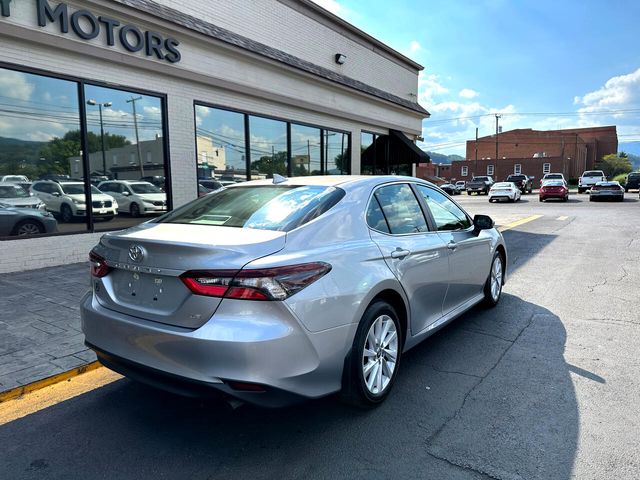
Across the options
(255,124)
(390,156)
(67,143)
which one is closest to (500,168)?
(390,156)

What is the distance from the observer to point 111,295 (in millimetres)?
2875

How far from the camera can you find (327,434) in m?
2.84

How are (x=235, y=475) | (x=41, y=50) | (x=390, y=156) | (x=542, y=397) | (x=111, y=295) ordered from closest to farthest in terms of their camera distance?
(x=235, y=475)
(x=111, y=295)
(x=542, y=397)
(x=41, y=50)
(x=390, y=156)

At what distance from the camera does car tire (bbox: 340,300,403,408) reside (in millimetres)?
2844

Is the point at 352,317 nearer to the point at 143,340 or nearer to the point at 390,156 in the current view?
the point at 143,340

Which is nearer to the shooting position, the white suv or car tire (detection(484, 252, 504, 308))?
car tire (detection(484, 252, 504, 308))

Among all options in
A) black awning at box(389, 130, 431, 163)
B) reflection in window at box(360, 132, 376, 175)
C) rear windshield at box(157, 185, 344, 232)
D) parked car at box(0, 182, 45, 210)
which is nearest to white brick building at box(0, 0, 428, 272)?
parked car at box(0, 182, 45, 210)

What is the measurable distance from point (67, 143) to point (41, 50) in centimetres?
144

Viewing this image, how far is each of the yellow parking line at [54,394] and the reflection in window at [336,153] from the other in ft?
35.4

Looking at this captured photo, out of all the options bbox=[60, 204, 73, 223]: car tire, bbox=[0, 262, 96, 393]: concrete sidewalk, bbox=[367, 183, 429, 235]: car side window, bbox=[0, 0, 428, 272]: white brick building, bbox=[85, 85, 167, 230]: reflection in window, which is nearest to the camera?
bbox=[367, 183, 429, 235]: car side window

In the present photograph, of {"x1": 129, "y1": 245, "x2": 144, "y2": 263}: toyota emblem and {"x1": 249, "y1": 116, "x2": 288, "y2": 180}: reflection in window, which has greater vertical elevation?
{"x1": 249, "y1": 116, "x2": 288, "y2": 180}: reflection in window

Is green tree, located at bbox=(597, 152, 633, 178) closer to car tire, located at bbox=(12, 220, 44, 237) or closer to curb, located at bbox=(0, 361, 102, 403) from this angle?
car tire, located at bbox=(12, 220, 44, 237)

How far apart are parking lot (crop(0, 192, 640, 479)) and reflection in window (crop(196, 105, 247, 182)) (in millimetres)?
7132

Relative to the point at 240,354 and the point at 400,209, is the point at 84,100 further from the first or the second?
the point at 240,354
